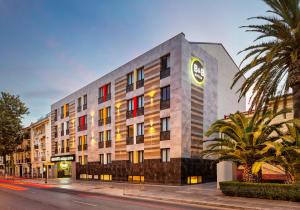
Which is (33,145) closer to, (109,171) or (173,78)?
(109,171)

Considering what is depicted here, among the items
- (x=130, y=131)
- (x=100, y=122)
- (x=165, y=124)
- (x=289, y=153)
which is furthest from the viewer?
(x=100, y=122)

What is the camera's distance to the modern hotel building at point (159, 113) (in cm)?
3478

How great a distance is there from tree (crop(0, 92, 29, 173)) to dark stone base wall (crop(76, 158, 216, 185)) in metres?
39.7

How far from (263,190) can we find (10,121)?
219ft

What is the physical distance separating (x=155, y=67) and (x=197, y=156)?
1188 cm

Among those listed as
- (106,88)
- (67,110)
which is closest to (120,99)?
(106,88)

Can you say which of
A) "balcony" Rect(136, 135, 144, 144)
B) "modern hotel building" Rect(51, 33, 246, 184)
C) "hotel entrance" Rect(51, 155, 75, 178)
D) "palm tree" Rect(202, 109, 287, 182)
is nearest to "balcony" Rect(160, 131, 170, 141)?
"modern hotel building" Rect(51, 33, 246, 184)

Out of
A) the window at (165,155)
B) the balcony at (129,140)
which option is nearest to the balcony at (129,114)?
the balcony at (129,140)

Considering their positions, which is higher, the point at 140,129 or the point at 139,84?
the point at 139,84

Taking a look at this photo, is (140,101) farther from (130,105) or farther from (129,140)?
(129,140)

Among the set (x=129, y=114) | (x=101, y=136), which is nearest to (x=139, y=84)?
(x=129, y=114)

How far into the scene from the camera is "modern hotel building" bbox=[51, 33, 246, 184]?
34.8 m

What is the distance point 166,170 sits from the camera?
114 ft

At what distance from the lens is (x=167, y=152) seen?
117 feet
